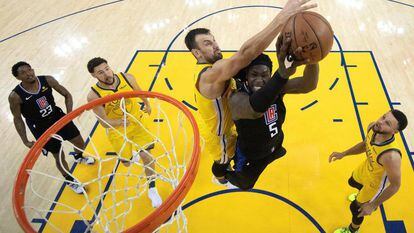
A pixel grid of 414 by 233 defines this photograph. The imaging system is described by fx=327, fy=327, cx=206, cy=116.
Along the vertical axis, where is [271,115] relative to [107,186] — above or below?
above

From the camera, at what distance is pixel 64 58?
20.6 feet

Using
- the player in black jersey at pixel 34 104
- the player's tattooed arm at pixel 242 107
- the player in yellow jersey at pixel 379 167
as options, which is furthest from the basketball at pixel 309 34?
the player in black jersey at pixel 34 104

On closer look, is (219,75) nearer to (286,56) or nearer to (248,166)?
(286,56)

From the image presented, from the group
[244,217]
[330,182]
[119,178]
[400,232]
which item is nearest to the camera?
[400,232]

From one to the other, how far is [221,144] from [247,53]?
133 centimetres

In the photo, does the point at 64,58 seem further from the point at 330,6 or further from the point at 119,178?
the point at 330,6

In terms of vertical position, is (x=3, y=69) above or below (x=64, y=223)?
above

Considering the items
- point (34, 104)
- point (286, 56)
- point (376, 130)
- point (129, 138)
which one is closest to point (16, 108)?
point (34, 104)

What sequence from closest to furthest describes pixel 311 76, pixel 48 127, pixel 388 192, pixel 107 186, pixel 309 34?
pixel 309 34 → pixel 311 76 → pixel 388 192 → pixel 48 127 → pixel 107 186

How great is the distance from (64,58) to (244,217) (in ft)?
15.5

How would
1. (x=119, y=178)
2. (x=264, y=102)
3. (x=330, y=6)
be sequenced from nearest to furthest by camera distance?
(x=264, y=102), (x=119, y=178), (x=330, y=6)

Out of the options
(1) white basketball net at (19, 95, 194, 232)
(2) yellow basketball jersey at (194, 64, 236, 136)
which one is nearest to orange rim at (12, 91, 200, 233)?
(2) yellow basketball jersey at (194, 64, 236, 136)

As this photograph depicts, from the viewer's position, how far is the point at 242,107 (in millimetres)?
2174

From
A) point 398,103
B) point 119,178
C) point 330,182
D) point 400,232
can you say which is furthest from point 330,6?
point 119,178
